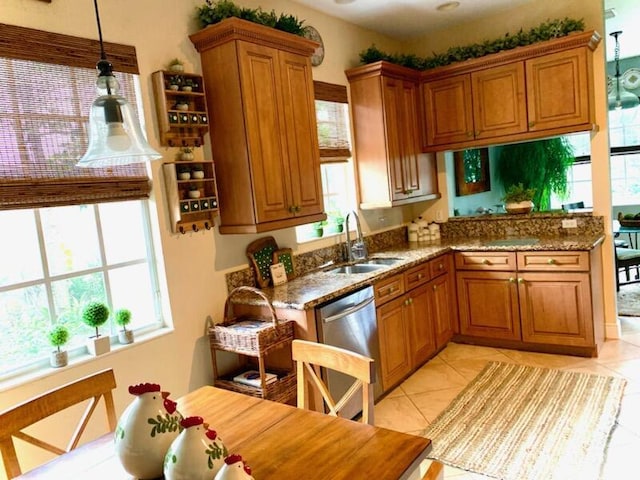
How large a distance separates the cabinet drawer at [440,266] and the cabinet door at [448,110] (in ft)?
3.57

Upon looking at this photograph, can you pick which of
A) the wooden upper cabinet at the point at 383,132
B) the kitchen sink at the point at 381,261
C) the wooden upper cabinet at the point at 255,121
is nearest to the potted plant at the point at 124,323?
the wooden upper cabinet at the point at 255,121

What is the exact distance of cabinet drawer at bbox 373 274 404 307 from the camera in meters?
3.35

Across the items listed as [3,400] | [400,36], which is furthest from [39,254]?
[400,36]

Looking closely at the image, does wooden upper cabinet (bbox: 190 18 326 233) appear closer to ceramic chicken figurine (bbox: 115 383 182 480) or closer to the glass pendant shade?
the glass pendant shade

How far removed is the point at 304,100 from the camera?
3.24m

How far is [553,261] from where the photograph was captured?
151 inches

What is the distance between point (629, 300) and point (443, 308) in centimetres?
253

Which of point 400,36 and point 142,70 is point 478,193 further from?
point 142,70

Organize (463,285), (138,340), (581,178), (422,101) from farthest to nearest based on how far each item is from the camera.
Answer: (581,178)
(422,101)
(463,285)
(138,340)

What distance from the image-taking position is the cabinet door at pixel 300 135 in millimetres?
3109

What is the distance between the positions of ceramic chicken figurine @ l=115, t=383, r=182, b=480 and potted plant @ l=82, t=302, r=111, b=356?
1188 millimetres

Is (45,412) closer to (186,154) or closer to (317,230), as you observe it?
(186,154)

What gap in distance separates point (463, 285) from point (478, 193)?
1.68 meters

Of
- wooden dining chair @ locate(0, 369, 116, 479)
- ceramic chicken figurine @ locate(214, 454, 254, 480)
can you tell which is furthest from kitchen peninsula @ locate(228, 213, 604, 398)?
ceramic chicken figurine @ locate(214, 454, 254, 480)
